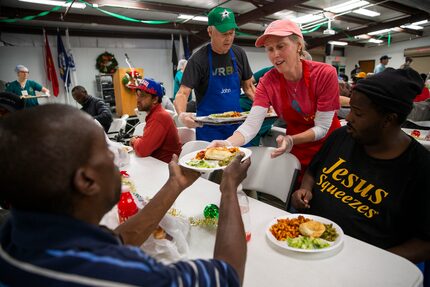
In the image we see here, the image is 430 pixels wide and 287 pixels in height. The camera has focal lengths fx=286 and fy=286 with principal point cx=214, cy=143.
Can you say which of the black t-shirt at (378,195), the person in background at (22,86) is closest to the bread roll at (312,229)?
the black t-shirt at (378,195)

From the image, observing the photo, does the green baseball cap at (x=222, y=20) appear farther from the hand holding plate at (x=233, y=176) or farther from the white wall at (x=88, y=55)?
the white wall at (x=88, y=55)

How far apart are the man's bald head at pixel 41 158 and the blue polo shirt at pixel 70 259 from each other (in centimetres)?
4

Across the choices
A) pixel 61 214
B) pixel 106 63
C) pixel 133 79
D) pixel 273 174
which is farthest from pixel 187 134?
pixel 106 63

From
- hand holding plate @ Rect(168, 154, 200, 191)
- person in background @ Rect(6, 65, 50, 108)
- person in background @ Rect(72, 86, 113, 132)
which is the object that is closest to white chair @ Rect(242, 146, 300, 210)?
hand holding plate @ Rect(168, 154, 200, 191)

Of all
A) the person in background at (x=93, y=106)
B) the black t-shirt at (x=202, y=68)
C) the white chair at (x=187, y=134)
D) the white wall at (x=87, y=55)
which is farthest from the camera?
the white wall at (x=87, y=55)

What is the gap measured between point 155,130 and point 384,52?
726 inches

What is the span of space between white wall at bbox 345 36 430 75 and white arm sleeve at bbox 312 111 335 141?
15780 mm

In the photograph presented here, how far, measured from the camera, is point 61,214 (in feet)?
2.01

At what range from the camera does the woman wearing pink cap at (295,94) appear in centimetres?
198

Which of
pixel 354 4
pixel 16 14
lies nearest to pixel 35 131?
pixel 16 14

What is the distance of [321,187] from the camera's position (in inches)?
64.9

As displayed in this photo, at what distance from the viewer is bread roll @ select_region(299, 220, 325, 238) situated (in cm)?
121

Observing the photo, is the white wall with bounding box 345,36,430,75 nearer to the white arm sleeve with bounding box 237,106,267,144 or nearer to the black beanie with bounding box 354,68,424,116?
the white arm sleeve with bounding box 237,106,267,144

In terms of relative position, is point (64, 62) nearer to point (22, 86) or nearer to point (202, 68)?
point (22, 86)
